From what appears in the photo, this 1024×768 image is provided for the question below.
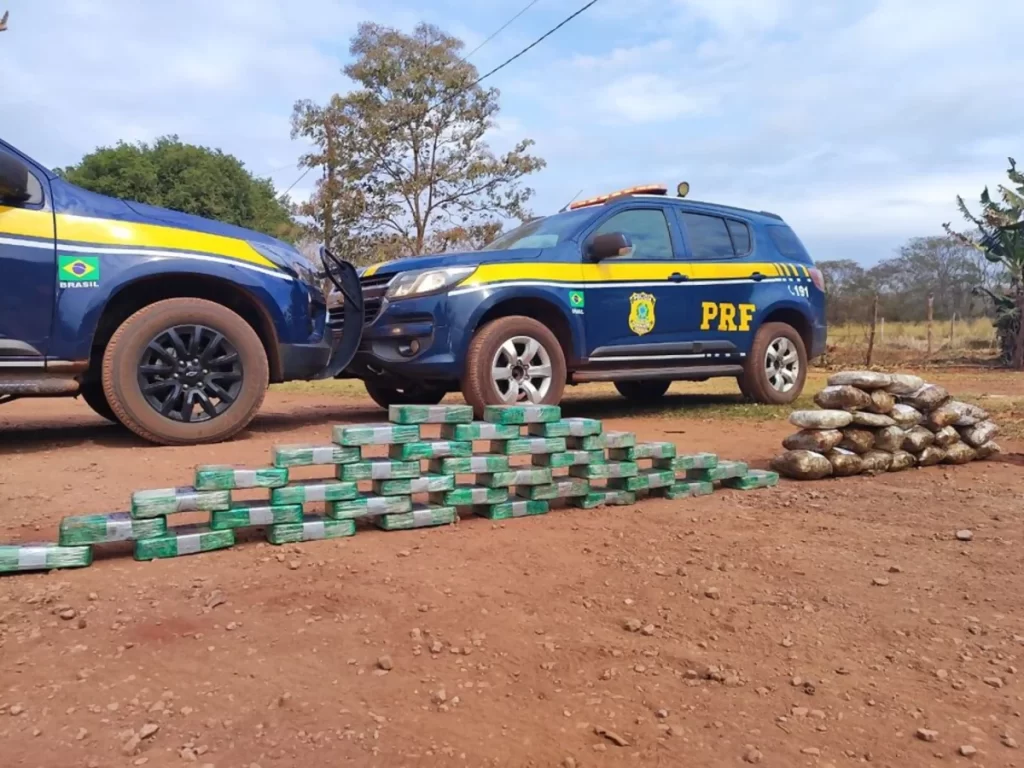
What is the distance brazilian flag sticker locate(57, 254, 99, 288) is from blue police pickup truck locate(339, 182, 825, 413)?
183cm

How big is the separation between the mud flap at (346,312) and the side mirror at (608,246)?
6.09 feet

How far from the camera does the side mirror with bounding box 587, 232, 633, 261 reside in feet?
22.3

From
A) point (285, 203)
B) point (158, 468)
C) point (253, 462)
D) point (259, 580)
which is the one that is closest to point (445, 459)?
point (259, 580)

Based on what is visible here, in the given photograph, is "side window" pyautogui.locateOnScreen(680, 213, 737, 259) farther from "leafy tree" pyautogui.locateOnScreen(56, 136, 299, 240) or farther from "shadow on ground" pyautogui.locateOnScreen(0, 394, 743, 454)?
"leafy tree" pyautogui.locateOnScreen(56, 136, 299, 240)

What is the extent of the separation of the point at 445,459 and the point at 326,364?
2548 millimetres

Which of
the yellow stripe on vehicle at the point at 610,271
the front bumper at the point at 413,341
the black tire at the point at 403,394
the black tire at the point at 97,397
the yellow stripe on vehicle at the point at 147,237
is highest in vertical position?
the yellow stripe on vehicle at the point at 147,237

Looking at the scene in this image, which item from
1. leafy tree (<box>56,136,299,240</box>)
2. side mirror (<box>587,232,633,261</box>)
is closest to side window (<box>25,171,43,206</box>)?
side mirror (<box>587,232,633,261</box>)

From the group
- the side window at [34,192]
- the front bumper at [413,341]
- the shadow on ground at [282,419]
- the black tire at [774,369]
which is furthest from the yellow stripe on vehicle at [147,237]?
the black tire at [774,369]

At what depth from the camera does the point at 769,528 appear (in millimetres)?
3906

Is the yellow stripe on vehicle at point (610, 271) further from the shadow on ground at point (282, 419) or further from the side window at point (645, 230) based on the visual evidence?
the shadow on ground at point (282, 419)

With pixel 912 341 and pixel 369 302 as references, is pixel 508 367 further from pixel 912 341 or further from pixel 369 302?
pixel 912 341

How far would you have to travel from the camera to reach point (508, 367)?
21.0ft

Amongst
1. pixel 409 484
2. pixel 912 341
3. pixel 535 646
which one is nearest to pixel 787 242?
pixel 409 484

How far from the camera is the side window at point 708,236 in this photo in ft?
25.4
